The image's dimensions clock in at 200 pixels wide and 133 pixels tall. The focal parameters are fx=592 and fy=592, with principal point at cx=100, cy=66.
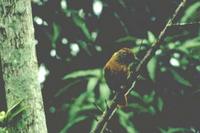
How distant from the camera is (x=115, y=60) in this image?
10.3ft

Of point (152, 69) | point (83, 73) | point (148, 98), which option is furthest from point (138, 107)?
point (83, 73)

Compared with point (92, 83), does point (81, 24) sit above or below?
above

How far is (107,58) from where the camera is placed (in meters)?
3.98

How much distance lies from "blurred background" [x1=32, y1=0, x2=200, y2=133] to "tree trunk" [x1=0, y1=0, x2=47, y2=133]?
5.27ft

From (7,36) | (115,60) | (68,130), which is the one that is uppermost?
(7,36)

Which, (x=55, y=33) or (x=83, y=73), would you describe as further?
(x=55, y=33)

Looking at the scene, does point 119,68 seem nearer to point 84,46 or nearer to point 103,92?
point 103,92

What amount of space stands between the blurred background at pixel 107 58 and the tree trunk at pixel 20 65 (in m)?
1.61

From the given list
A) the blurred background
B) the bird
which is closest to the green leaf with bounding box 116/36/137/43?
the blurred background

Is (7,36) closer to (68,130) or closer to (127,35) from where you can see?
(68,130)

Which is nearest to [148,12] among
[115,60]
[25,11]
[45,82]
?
[45,82]

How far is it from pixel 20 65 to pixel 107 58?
2.05 m

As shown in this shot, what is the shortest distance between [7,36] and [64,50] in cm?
202

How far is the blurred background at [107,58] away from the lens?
12.2 feet
